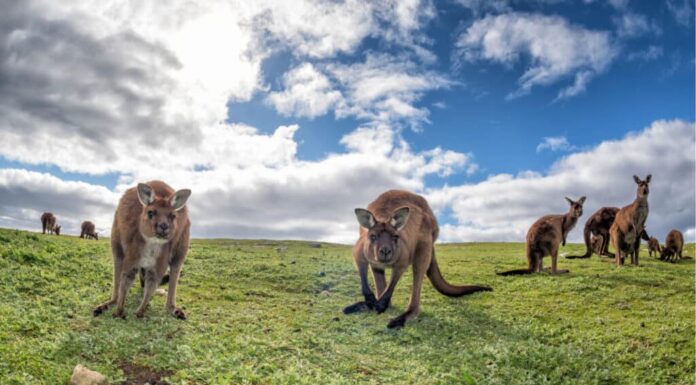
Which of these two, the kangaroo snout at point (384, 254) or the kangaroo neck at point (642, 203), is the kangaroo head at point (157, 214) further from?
the kangaroo neck at point (642, 203)

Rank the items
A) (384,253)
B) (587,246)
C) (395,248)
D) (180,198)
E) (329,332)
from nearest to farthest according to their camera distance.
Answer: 1. (180,198)
2. (329,332)
3. (384,253)
4. (395,248)
5. (587,246)

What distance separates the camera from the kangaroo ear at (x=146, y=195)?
9.84 meters

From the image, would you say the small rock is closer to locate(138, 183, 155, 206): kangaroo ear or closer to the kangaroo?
locate(138, 183, 155, 206): kangaroo ear

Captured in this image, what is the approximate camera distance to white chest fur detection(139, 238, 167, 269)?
32.2 ft

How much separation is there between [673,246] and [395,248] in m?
16.4

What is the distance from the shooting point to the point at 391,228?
1149 centimetres

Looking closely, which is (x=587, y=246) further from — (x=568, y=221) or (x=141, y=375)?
(x=141, y=375)

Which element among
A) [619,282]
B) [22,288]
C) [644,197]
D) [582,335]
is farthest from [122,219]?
[644,197]

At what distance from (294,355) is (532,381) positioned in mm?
4034

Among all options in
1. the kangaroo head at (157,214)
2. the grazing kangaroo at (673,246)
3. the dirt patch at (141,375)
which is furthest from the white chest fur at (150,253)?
the grazing kangaroo at (673,246)

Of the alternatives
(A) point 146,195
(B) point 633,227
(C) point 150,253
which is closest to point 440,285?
(C) point 150,253

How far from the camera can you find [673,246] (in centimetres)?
2175

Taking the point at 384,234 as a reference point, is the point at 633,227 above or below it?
above

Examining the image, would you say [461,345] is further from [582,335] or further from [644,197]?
[644,197]
